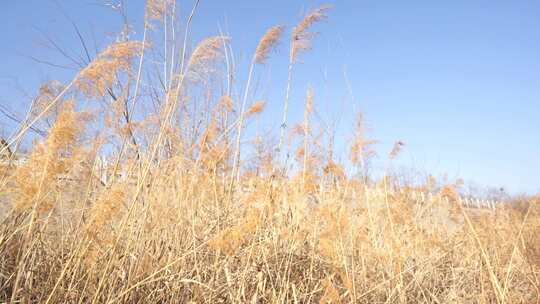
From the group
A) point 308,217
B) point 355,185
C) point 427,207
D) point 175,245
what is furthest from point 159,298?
point 427,207

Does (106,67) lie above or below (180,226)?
above

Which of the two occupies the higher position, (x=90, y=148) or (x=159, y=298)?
(x=90, y=148)

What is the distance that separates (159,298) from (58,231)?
0.92 m

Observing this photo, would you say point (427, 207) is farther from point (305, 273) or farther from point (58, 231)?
point (58, 231)

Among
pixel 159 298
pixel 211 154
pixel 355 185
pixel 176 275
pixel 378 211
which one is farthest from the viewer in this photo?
pixel 378 211

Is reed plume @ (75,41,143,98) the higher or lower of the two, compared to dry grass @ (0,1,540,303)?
higher

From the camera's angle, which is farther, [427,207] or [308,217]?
[427,207]

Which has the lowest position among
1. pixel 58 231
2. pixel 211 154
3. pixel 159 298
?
pixel 159 298

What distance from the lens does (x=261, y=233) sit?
2.27 m

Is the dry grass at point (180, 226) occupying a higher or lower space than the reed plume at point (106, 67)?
lower

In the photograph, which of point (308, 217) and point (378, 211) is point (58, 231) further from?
point (378, 211)

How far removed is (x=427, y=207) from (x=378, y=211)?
0.80 m

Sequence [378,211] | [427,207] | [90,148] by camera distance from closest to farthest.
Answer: [90,148], [378,211], [427,207]

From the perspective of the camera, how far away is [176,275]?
5.90ft
